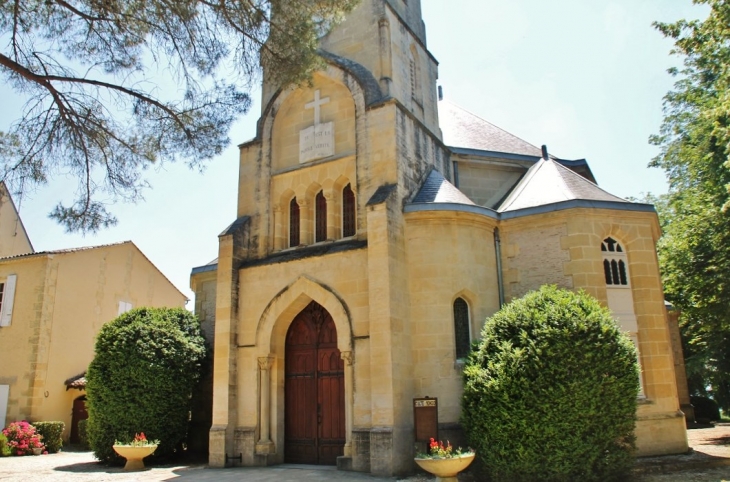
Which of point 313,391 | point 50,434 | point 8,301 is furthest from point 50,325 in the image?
point 313,391

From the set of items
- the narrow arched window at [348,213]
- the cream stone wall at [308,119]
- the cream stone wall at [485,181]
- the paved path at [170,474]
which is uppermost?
the cream stone wall at [308,119]

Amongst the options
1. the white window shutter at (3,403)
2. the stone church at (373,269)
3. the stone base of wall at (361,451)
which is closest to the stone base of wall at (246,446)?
the stone church at (373,269)

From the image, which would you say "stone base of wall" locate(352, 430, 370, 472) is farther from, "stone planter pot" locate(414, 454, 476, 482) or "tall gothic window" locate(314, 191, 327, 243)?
"tall gothic window" locate(314, 191, 327, 243)

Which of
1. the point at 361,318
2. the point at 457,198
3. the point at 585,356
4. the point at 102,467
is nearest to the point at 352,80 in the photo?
the point at 457,198

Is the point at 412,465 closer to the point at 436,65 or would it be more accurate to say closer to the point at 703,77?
the point at 436,65

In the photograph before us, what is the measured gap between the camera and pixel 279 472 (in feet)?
41.8

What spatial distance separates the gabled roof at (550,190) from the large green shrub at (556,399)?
13.8 ft

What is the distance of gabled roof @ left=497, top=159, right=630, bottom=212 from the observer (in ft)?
49.0

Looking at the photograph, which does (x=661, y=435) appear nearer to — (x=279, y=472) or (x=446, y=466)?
(x=446, y=466)

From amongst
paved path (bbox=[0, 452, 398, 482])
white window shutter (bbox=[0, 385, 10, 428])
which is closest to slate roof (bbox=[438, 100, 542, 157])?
paved path (bbox=[0, 452, 398, 482])

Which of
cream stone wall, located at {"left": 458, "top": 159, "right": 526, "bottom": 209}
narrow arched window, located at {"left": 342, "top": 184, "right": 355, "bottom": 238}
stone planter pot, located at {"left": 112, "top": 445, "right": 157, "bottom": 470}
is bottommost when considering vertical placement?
stone planter pot, located at {"left": 112, "top": 445, "right": 157, "bottom": 470}

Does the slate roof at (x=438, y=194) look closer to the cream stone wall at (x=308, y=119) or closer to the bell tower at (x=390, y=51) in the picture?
the cream stone wall at (x=308, y=119)

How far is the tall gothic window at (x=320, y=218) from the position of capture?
1574cm

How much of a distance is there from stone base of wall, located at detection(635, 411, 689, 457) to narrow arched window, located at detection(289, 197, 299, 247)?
9.38 metres
